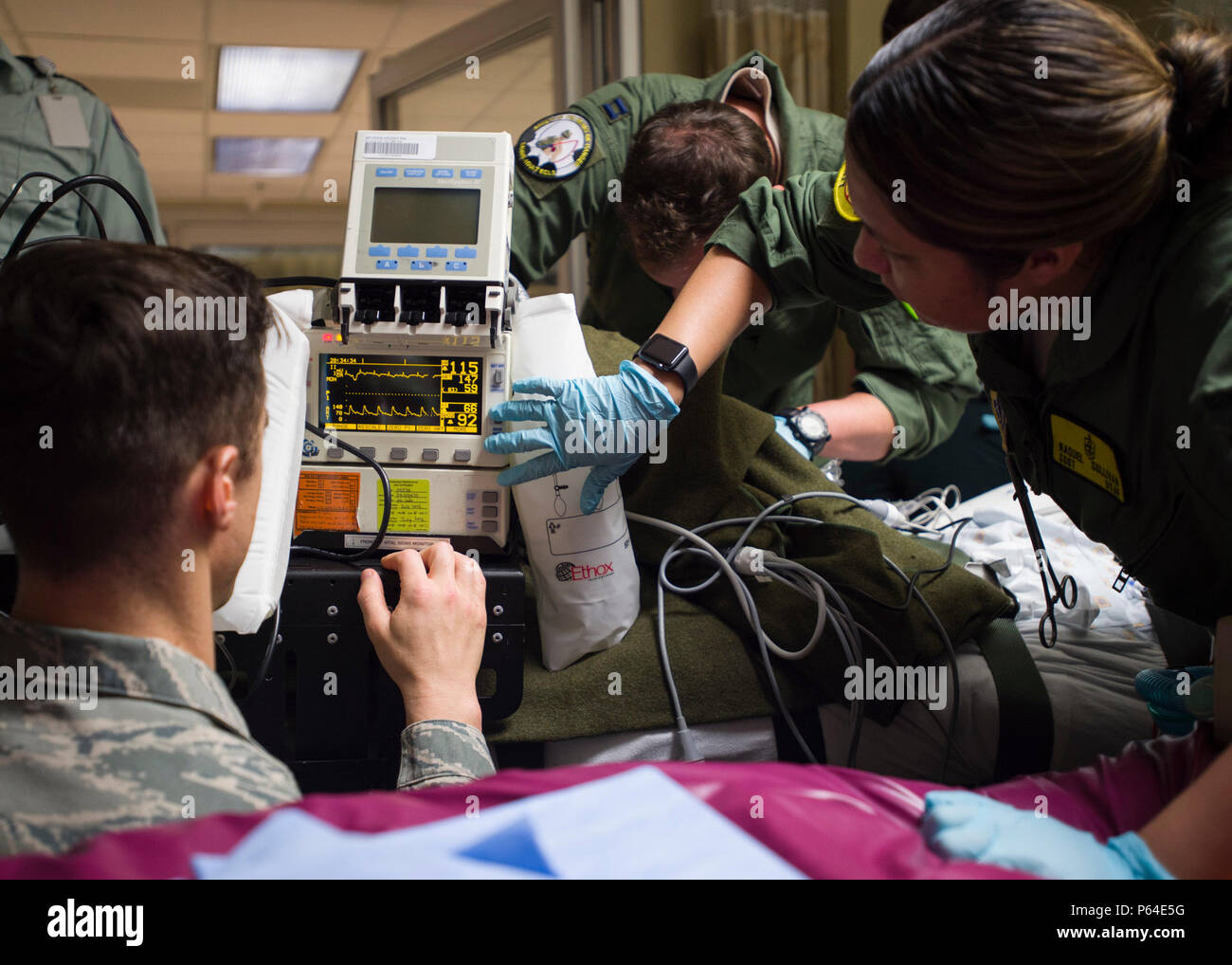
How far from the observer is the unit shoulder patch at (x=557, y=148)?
77.4 inches

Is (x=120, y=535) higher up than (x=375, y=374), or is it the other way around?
(x=375, y=374)

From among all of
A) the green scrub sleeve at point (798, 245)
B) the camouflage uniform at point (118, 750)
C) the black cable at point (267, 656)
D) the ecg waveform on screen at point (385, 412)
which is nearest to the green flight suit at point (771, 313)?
the green scrub sleeve at point (798, 245)

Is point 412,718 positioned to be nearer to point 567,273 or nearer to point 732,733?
point 732,733

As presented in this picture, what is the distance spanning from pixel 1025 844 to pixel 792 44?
2.97m

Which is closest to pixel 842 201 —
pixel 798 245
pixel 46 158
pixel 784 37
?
pixel 798 245

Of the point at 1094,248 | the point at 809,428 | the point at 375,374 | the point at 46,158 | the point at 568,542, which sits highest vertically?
the point at 46,158

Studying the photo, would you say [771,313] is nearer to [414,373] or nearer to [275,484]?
[414,373]

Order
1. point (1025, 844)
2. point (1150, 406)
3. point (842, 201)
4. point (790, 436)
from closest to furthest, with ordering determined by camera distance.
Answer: point (1025, 844), point (1150, 406), point (842, 201), point (790, 436)

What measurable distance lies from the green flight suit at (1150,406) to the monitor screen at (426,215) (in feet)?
2.09

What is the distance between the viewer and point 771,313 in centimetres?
182

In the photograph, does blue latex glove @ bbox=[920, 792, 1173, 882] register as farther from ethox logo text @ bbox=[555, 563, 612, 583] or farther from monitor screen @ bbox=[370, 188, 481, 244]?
monitor screen @ bbox=[370, 188, 481, 244]

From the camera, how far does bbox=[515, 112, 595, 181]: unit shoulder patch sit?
1965 millimetres

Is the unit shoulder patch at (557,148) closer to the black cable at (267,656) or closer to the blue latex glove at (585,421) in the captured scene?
the blue latex glove at (585,421)
